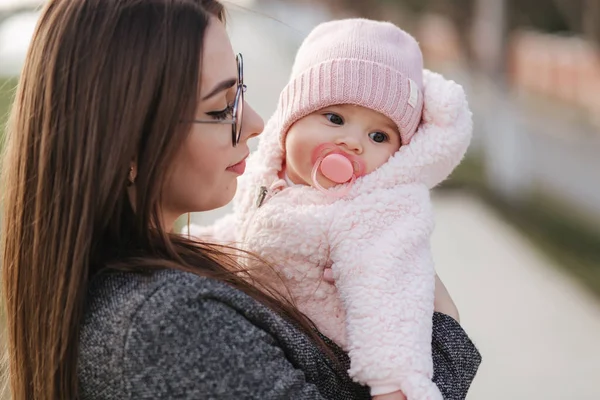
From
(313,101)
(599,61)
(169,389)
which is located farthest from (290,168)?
(599,61)

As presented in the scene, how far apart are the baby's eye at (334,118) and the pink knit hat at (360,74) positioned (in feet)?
0.11

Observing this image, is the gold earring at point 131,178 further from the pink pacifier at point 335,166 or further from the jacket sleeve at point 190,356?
the pink pacifier at point 335,166

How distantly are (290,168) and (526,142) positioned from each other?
8.69m

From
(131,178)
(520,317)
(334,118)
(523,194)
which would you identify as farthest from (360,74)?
(523,194)

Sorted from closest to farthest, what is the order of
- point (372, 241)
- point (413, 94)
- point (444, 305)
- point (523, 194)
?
point (372, 241) → point (444, 305) → point (413, 94) → point (523, 194)

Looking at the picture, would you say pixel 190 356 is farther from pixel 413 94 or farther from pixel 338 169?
pixel 413 94

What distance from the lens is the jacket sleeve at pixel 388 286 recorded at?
5.96 ft

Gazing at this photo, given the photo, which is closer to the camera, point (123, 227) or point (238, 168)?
point (123, 227)

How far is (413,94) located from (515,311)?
4064 millimetres

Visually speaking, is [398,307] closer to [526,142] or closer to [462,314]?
[462,314]

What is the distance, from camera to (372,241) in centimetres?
201

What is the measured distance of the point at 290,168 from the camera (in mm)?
2289

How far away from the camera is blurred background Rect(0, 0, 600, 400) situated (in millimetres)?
5059

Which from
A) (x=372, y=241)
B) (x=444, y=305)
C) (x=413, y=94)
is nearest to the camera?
(x=372, y=241)
